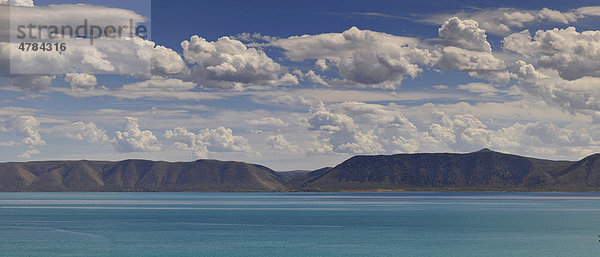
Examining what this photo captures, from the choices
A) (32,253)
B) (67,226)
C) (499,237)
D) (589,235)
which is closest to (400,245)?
(499,237)

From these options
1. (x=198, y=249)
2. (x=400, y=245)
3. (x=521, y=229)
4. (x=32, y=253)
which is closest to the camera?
(x=32, y=253)

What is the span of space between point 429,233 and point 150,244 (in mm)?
55213

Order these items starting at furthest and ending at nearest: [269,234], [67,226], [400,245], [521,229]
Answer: [67,226]
[521,229]
[269,234]
[400,245]

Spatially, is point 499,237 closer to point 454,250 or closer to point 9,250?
point 454,250

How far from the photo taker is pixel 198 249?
10825 centimetres

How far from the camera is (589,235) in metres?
131

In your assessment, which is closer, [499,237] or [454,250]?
[454,250]

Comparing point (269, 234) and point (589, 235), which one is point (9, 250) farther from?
point (589, 235)

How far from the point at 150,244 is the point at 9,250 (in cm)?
2178

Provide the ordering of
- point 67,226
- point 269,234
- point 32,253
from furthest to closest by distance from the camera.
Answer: point 67,226
point 269,234
point 32,253

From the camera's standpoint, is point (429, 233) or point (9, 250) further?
point (429, 233)

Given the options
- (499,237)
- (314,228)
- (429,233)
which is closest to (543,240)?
(499,237)

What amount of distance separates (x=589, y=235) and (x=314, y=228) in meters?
55.4

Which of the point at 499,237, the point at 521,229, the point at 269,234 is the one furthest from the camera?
the point at 521,229
